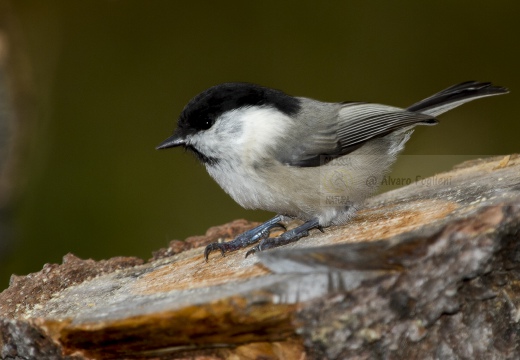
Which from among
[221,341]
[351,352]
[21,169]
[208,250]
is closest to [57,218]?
[21,169]

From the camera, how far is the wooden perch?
1.36 metres

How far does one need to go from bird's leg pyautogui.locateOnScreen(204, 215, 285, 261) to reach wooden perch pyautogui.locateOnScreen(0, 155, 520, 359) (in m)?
0.28

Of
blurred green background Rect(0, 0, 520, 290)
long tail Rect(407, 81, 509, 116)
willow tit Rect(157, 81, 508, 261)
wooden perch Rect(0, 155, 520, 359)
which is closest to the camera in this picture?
wooden perch Rect(0, 155, 520, 359)

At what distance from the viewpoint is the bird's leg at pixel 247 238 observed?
1950 millimetres

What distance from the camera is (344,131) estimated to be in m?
2.06

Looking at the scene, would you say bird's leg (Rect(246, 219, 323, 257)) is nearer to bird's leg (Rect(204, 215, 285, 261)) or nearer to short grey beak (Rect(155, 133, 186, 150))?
bird's leg (Rect(204, 215, 285, 261))

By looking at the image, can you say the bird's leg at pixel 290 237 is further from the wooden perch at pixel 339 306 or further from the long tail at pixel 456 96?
the long tail at pixel 456 96

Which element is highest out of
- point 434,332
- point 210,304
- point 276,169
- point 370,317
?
point 276,169

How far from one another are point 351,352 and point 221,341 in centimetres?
29

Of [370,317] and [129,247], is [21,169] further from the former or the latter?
[370,317]

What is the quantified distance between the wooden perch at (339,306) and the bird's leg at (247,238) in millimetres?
276

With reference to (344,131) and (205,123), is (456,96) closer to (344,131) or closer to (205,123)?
(344,131)

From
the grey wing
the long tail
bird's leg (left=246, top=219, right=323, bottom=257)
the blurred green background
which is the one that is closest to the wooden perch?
bird's leg (left=246, top=219, right=323, bottom=257)

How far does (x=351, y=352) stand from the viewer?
1.40 metres
